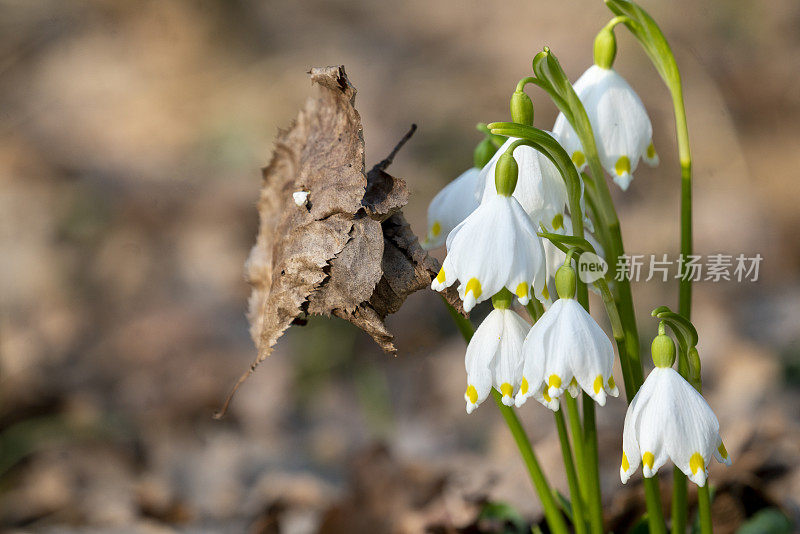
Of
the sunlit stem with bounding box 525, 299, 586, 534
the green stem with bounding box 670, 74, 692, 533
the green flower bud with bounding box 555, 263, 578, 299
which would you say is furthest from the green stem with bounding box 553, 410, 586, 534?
the green flower bud with bounding box 555, 263, 578, 299

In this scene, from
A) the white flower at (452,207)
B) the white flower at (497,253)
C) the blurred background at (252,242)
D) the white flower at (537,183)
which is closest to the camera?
the white flower at (497,253)

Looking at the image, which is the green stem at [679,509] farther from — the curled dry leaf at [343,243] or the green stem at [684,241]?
the curled dry leaf at [343,243]

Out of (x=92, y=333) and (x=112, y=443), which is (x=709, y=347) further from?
(x=92, y=333)

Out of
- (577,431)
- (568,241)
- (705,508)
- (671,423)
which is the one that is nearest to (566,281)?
(568,241)

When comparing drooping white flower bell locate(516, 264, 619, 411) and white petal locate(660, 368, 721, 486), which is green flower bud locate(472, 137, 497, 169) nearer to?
drooping white flower bell locate(516, 264, 619, 411)

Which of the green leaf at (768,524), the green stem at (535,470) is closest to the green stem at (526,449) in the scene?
the green stem at (535,470)

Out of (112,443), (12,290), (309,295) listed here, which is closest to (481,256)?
(309,295)

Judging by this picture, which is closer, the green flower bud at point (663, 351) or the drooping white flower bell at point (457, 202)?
the green flower bud at point (663, 351)

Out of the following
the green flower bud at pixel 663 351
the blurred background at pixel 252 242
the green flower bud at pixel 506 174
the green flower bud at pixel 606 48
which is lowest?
the green flower bud at pixel 663 351
